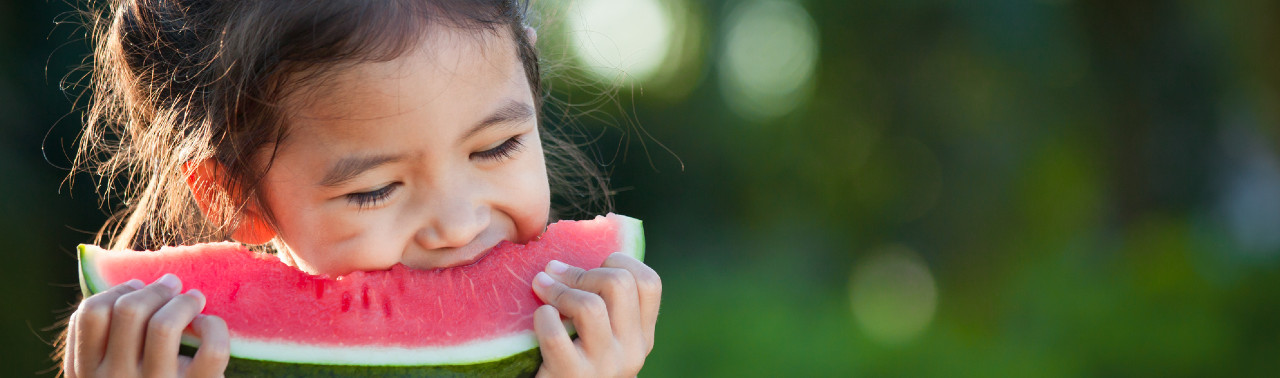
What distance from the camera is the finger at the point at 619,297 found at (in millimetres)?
1472

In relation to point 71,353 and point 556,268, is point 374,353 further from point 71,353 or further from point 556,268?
point 71,353

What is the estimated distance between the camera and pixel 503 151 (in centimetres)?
157

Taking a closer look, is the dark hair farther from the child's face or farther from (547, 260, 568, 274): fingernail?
(547, 260, 568, 274): fingernail

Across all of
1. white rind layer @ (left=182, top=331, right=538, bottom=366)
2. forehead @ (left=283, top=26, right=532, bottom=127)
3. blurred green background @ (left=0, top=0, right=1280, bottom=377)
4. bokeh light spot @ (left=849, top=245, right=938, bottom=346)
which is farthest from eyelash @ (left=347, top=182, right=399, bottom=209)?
bokeh light spot @ (left=849, top=245, right=938, bottom=346)

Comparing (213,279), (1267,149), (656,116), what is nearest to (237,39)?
(213,279)

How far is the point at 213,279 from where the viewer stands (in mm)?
1697

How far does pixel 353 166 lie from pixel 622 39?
3098mm

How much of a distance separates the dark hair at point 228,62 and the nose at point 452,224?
246 millimetres

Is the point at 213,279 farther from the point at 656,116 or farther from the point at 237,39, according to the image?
the point at 656,116

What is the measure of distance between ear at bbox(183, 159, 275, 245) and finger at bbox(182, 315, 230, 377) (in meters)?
0.25

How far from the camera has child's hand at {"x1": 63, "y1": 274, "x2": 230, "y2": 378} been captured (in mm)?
1312

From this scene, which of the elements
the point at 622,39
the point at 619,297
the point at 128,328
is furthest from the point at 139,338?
the point at 622,39

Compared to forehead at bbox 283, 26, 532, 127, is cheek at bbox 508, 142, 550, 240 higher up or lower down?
lower down

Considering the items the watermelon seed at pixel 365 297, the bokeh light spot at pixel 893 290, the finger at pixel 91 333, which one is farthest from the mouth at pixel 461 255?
the bokeh light spot at pixel 893 290
